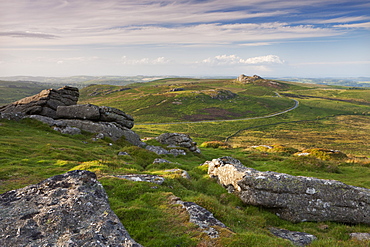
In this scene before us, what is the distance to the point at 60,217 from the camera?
998cm

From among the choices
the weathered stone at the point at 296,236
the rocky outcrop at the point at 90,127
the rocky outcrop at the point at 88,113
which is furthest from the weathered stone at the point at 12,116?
the weathered stone at the point at 296,236

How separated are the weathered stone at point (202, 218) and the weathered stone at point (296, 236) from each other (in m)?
4.94

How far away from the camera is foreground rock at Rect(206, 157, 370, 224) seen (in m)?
17.0

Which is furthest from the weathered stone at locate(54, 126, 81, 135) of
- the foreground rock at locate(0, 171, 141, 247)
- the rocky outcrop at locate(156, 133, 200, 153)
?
the foreground rock at locate(0, 171, 141, 247)

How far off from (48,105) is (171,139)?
3155cm

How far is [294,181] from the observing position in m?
18.2

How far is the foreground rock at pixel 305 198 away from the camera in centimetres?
1698

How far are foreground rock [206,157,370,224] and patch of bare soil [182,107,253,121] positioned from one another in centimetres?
15003

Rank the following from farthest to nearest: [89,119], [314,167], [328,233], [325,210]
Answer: [89,119] < [314,167] < [325,210] < [328,233]

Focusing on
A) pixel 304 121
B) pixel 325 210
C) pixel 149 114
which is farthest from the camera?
pixel 149 114

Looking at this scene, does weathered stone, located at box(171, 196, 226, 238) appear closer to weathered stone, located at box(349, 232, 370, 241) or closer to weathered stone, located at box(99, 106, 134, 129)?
weathered stone, located at box(349, 232, 370, 241)

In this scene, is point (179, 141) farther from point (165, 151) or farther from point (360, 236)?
point (360, 236)

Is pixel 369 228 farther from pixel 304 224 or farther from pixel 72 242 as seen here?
pixel 72 242

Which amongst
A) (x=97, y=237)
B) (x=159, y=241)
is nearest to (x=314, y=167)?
(x=159, y=241)
